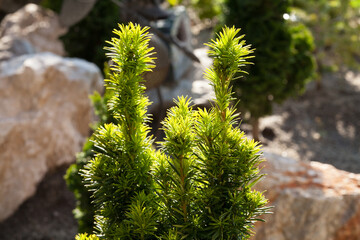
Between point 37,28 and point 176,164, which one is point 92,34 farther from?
point 176,164

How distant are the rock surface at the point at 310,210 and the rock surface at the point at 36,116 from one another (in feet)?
14.5

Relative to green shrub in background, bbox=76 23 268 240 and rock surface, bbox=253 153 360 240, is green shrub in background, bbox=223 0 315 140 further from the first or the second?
green shrub in background, bbox=76 23 268 240

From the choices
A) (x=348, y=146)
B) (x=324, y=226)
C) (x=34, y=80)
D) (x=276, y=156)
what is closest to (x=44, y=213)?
(x=34, y=80)

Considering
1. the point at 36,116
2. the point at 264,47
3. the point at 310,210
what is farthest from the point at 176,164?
the point at 264,47

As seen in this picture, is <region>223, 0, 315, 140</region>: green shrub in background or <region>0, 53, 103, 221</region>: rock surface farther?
<region>223, 0, 315, 140</region>: green shrub in background

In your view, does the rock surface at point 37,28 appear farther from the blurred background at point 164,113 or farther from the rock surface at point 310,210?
the rock surface at point 310,210

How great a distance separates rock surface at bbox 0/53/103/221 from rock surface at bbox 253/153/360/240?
14.5 feet

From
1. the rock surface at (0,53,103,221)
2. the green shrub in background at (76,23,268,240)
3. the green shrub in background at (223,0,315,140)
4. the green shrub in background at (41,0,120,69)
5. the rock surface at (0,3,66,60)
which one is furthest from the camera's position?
the rock surface at (0,3,66,60)

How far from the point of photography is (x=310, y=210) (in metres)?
3.66

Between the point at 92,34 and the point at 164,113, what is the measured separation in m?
7.60

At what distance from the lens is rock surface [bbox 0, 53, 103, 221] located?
6578mm

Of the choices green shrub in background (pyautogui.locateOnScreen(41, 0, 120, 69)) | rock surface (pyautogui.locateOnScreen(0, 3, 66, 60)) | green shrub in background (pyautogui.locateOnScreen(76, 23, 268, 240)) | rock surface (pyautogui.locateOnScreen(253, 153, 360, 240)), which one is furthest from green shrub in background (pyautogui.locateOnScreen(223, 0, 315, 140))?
rock surface (pyautogui.locateOnScreen(0, 3, 66, 60))

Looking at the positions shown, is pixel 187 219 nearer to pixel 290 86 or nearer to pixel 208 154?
pixel 208 154

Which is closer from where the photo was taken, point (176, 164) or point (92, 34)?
point (176, 164)
